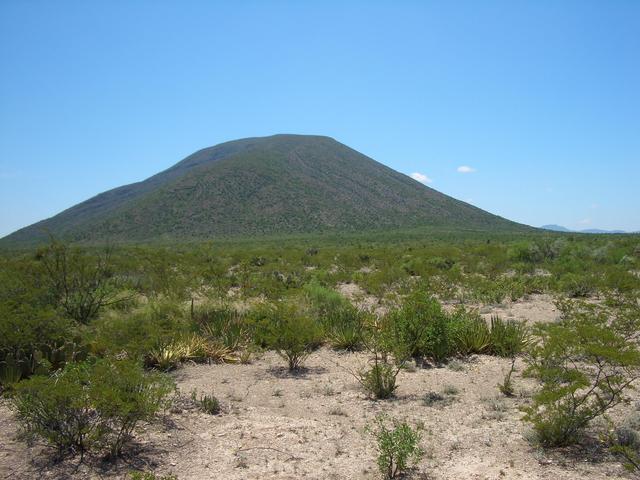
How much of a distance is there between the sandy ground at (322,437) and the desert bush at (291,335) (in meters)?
0.71

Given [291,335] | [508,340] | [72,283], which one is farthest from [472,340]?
[72,283]

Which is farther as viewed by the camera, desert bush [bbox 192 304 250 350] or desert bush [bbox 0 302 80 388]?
desert bush [bbox 192 304 250 350]

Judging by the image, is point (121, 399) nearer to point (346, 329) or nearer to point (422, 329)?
point (422, 329)

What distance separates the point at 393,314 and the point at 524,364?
8.04ft

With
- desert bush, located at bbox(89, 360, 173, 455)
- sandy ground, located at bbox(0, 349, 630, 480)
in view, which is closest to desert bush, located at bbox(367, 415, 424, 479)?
sandy ground, located at bbox(0, 349, 630, 480)

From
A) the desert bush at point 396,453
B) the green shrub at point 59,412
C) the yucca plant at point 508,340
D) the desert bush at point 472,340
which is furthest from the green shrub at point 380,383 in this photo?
the green shrub at point 59,412

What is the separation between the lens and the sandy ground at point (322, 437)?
507cm

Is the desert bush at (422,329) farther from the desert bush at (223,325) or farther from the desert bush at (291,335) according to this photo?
the desert bush at (223,325)

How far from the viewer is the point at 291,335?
9.01 meters

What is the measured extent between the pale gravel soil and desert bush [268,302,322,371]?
635 mm

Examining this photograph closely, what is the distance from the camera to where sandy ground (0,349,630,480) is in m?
5.07

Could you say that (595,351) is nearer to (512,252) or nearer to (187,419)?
(187,419)

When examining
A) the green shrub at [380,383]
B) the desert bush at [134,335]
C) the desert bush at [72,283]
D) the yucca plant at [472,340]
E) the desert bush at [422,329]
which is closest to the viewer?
the green shrub at [380,383]

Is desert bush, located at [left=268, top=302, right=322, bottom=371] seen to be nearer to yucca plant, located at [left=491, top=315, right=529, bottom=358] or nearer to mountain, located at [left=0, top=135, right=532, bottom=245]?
yucca plant, located at [left=491, top=315, right=529, bottom=358]
